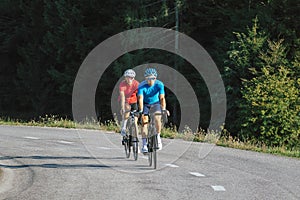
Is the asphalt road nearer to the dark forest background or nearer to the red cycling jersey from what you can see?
the red cycling jersey

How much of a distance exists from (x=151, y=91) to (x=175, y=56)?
1051 inches

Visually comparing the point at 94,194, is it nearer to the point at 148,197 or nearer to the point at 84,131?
the point at 148,197

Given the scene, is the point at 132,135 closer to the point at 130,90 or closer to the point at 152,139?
the point at 130,90

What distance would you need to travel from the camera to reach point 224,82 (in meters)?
33.9

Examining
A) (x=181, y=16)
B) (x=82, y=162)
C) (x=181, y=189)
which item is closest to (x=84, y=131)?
(x=82, y=162)

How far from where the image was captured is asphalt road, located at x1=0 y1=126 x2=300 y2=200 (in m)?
9.24

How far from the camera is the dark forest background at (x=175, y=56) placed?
95.0ft

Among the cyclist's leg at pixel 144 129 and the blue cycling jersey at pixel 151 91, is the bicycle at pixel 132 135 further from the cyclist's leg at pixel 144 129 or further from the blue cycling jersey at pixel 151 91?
the blue cycling jersey at pixel 151 91

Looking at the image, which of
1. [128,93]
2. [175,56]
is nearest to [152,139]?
[128,93]

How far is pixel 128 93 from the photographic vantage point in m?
12.7

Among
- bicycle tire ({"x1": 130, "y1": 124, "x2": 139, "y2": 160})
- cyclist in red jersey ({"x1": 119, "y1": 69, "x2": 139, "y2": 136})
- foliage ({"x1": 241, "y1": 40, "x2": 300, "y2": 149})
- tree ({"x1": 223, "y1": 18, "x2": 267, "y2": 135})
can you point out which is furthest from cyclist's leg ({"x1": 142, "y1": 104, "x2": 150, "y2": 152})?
tree ({"x1": 223, "y1": 18, "x2": 267, "y2": 135})

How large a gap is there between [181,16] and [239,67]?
8.32 m

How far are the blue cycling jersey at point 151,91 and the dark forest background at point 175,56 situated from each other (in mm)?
16055

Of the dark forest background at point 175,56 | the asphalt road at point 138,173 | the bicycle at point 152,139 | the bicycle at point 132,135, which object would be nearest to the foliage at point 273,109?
the dark forest background at point 175,56
